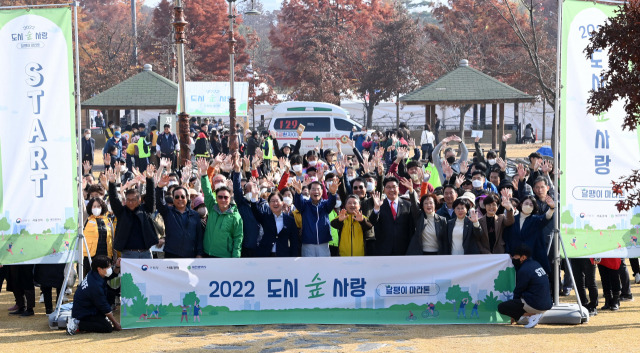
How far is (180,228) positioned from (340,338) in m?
2.43

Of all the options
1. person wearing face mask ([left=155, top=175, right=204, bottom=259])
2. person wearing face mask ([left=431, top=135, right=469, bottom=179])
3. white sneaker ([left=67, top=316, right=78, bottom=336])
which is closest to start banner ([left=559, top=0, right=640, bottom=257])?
person wearing face mask ([left=155, top=175, right=204, bottom=259])

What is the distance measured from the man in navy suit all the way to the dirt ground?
106cm

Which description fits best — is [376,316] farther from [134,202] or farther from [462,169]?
[462,169]

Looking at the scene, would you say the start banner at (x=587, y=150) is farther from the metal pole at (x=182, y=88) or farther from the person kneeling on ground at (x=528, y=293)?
the metal pole at (x=182, y=88)

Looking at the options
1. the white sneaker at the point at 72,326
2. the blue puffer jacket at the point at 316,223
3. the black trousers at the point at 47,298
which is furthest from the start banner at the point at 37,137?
the blue puffer jacket at the point at 316,223

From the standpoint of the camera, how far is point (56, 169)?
34.8 feet

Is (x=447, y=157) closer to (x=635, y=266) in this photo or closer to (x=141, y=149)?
(x=635, y=266)

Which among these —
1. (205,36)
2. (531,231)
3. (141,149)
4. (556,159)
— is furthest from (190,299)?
(205,36)

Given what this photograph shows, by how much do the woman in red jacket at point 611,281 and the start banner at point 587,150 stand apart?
2.18ft

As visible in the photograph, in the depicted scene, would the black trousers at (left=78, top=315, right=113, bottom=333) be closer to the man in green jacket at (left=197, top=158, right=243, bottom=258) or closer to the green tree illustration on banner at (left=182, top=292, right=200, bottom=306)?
the green tree illustration on banner at (left=182, top=292, right=200, bottom=306)

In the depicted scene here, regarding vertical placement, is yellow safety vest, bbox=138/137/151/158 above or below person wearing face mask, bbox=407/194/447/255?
above

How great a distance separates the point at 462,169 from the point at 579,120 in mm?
4415

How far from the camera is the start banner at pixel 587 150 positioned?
34.1 feet

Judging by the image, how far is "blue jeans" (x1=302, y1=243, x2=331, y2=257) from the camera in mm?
10938
